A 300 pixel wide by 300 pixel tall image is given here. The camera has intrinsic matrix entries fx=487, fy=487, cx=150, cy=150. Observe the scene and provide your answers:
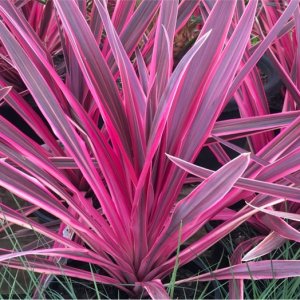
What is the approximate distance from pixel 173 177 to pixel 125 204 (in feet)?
0.29

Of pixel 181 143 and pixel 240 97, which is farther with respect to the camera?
pixel 240 97

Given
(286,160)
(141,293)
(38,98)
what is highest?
(38,98)

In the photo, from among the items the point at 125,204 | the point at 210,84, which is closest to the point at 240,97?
the point at 210,84

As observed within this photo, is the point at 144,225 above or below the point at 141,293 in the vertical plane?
above

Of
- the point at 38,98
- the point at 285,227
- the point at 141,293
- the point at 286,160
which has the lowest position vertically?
the point at 141,293

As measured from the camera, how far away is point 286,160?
754 millimetres

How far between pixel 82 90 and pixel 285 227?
51 centimetres

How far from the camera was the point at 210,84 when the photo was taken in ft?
2.49

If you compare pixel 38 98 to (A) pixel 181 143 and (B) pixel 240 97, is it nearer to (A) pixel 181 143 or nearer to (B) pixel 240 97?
(A) pixel 181 143

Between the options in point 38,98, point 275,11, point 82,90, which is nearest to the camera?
point 38,98

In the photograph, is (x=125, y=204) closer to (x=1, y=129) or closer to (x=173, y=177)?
(x=173, y=177)

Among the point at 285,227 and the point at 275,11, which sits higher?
the point at 275,11

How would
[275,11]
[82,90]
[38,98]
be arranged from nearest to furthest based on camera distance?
[38,98] < [82,90] < [275,11]

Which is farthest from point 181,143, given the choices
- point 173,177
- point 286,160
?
point 286,160
